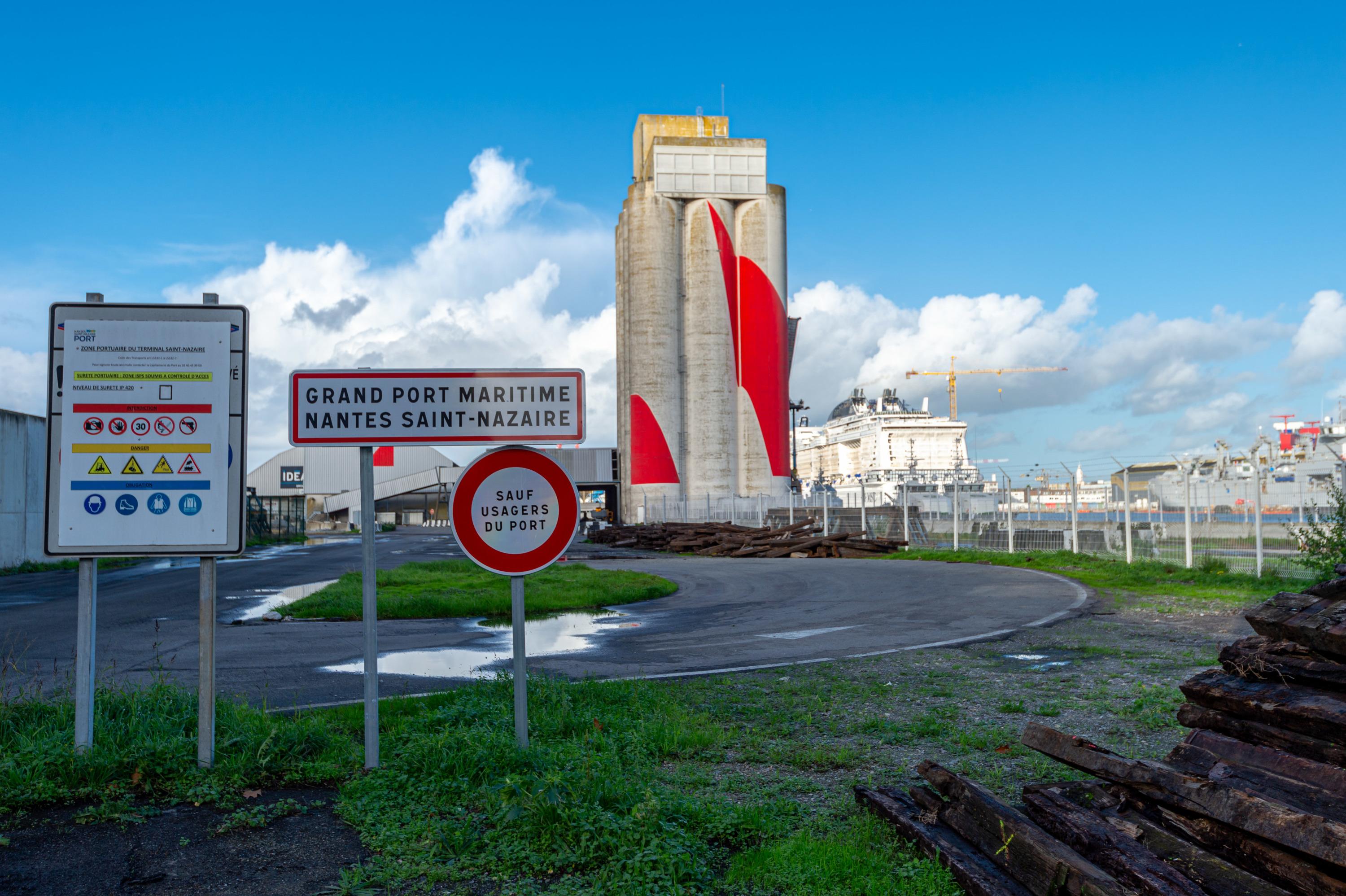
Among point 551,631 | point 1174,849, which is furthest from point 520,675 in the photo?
point 551,631

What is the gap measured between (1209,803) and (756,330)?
194 feet

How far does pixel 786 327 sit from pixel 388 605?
169 ft

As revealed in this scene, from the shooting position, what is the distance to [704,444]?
60.8 metres

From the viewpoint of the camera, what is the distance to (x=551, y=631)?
12.6m

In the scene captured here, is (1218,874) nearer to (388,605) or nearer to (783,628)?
(783,628)

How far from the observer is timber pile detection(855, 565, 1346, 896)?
2.99m

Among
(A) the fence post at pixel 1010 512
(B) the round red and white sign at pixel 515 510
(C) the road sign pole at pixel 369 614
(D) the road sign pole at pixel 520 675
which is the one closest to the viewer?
(D) the road sign pole at pixel 520 675

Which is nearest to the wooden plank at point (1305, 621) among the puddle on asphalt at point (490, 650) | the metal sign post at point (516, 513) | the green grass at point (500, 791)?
the green grass at point (500, 791)

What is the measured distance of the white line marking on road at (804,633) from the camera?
11453mm

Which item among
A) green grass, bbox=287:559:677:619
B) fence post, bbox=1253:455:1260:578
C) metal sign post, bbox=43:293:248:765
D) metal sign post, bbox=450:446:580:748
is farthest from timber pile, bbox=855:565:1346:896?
fence post, bbox=1253:455:1260:578

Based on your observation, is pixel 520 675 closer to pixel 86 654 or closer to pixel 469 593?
pixel 86 654

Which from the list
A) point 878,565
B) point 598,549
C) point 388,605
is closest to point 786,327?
point 598,549

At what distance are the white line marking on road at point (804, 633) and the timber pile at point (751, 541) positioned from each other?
1852cm

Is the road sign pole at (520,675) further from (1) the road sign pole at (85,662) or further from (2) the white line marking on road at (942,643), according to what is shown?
(2) the white line marking on road at (942,643)
